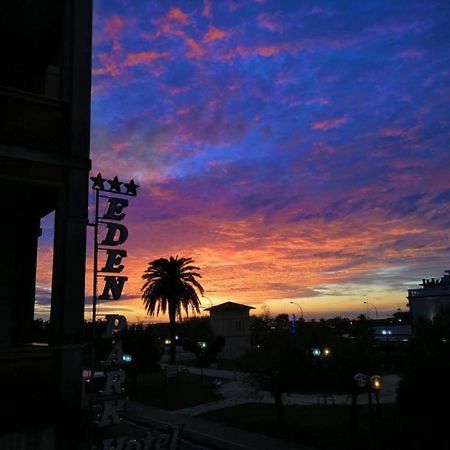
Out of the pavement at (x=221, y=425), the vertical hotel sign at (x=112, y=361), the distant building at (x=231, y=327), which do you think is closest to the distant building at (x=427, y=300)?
the distant building at (x=231, y=327)

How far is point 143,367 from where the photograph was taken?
125ft

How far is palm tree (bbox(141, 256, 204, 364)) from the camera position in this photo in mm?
50281

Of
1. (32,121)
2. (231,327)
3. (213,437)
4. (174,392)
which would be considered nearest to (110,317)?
(32,121)

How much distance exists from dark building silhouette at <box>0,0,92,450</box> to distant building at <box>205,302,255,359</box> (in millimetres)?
58113

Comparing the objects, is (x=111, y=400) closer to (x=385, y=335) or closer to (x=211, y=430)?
(x=211, y=430)

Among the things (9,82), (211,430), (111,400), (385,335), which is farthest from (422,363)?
(385,335)

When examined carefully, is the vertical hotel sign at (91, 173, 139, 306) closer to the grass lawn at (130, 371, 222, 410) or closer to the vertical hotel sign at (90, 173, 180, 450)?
Answer: the vertical hotel sign at (90, 173, 180, 450)

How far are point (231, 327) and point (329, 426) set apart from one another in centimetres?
4507

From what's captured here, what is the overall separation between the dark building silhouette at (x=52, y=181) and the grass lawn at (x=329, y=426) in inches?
567

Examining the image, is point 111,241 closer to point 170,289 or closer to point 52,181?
point 52,181

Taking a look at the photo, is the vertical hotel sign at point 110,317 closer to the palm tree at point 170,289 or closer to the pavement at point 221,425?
the pavement at point 221,425

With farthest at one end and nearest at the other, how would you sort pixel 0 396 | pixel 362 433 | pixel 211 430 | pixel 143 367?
pixel 143 367
pixel 211 430
pixel 362 433
pixel 0 396

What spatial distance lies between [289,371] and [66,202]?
16579 millimetres

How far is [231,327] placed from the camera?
69.1 meters
